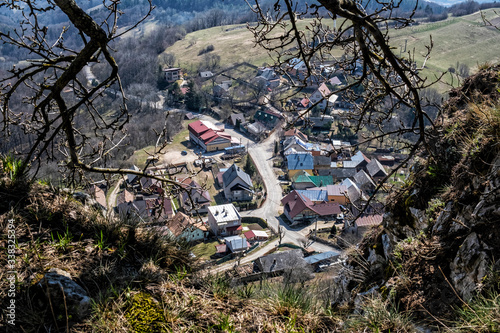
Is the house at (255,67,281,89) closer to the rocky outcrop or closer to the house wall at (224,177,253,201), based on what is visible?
the house wall at (224,177,253,201)

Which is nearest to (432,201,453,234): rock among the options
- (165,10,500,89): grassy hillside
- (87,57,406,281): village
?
(87,57,406,281): village

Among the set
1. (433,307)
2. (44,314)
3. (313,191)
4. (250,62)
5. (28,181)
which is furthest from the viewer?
(250,62)

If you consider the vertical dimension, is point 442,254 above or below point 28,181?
below

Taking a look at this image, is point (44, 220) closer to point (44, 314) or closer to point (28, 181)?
point (28, 181)

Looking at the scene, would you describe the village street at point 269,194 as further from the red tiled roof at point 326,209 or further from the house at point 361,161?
the house at point 361,161

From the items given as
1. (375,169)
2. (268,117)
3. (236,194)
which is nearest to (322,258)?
(236,194)

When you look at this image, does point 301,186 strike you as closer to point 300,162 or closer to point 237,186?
point 300,162

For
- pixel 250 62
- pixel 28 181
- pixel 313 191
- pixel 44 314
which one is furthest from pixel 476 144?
pixel 250 62
